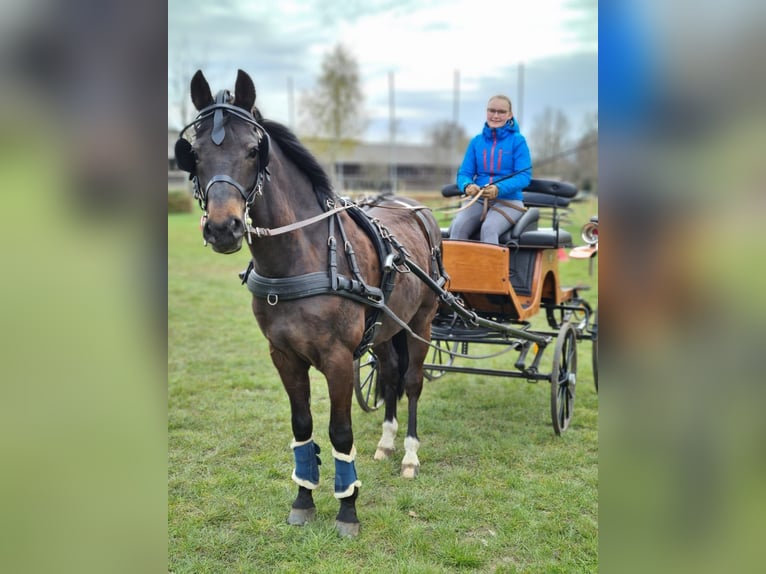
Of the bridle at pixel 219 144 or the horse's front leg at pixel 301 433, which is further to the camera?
the horse's front leg at pixel 301 433

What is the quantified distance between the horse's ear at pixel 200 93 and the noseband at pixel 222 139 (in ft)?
0.15

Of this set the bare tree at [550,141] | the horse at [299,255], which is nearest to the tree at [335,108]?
the bare tree at [550,141]

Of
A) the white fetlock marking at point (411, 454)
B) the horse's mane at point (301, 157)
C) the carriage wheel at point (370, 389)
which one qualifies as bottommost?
the white fetlock marking at point (411, 454)

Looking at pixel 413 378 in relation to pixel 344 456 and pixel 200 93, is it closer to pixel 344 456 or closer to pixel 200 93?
pixel 344 456

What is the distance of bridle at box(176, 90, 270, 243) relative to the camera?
264cm

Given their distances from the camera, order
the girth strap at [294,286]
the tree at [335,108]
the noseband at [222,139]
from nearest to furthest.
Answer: the noseband at [222,139]
the girth strap at [294,286]
the tree at [335,108]

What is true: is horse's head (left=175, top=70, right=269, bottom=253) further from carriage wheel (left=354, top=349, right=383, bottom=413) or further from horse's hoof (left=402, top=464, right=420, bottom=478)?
carriage wheel (left=354, top=349, right=383, bottom=413)

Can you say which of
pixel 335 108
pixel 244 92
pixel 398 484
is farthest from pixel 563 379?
pixel 335 108

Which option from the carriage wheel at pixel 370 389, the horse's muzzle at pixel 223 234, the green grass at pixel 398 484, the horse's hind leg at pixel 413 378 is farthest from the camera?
the carriage wheel at pixel 370 389

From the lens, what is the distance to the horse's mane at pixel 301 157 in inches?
124

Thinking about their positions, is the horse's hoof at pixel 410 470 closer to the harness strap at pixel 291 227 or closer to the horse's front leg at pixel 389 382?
the horse's front leg at pixel 389 382
